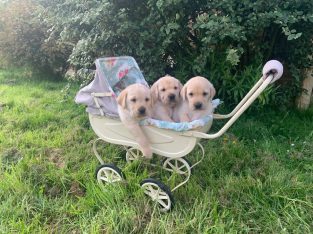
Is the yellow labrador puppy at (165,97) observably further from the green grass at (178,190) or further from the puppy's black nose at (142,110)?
the green grass at (178,190)

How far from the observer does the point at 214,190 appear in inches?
125

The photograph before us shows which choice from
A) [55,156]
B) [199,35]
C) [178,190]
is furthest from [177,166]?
[199,35]

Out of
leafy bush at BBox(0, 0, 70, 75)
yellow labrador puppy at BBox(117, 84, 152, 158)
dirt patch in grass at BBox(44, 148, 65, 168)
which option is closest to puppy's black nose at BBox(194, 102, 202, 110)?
yellow labrador puppy at BBox(117, 84, 152, 158)

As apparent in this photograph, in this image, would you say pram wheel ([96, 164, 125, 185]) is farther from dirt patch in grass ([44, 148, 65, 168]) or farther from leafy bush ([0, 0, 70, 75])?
leafy bush ([0, 0, 70, 75])

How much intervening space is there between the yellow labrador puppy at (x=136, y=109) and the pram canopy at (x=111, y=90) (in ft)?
0.26

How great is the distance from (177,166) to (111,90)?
1057 millimetres

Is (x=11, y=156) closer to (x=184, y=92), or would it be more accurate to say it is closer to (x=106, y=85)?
(x=106, y=85)

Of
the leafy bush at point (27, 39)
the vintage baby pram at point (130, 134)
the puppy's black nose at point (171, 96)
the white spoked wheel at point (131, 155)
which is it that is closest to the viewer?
the vintage baby pram at point (130, 134)

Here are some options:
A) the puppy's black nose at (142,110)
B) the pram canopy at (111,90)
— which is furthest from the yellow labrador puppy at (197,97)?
the puppy's black nose at (142,110)

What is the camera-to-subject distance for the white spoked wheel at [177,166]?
3.22 meters

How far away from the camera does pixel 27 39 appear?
289 inches

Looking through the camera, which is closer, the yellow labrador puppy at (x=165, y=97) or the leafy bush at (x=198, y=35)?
the yellow labrador puppy at (x=165, y=97)

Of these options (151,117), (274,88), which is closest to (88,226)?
(151,117)

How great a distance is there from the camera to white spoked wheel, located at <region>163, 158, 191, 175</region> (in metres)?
3.22
